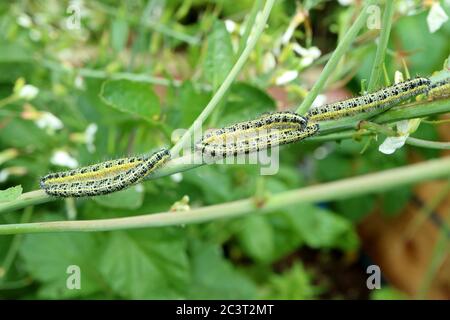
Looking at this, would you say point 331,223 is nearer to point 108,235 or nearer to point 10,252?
point 108,235

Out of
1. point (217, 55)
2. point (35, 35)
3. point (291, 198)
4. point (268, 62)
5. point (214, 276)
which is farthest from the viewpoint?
point (214, 276)

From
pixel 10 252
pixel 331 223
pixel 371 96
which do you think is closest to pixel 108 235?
pixel 10 252

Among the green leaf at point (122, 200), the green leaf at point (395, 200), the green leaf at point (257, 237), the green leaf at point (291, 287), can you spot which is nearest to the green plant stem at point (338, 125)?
the green leaf at point (122, 200)

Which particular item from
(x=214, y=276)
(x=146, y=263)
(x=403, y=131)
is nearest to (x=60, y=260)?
(x=146, y=263)

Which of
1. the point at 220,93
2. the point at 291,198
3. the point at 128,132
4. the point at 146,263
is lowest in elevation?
the point at 291,198

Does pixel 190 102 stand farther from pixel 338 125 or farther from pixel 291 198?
pixel 291 198

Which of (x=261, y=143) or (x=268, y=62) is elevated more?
(x=268, y=62)

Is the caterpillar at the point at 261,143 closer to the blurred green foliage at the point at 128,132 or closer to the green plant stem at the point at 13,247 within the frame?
the blurred green foliage at the point at 128,132
